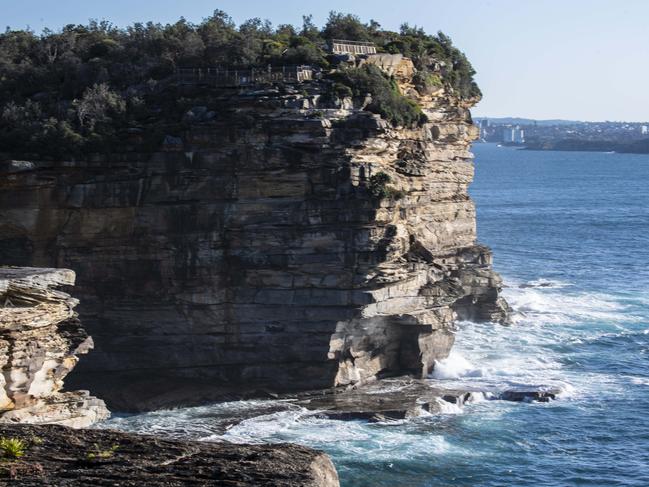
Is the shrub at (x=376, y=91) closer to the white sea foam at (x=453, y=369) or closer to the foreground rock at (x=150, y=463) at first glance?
the white sea foam at (x=453, y=369)

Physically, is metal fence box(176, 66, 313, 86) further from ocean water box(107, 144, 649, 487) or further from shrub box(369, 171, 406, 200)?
ocean water box(107, 144, 649, 487)

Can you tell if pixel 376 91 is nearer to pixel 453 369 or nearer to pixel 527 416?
pixel 453 369

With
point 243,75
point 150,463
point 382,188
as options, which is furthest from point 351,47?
point 150,463

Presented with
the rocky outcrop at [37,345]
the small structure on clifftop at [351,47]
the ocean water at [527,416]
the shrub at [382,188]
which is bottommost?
the ocean water at [527,416]

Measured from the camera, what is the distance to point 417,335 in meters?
56.1

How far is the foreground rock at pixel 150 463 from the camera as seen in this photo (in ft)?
64.0

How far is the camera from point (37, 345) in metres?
32.2

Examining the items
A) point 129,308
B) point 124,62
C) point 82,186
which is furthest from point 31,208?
point 124,62

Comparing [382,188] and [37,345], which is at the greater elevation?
[382,188]

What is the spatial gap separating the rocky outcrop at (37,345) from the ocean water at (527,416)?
12.9 m

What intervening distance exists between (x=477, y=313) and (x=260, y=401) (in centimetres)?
2230

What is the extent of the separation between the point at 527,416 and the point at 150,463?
32695mm

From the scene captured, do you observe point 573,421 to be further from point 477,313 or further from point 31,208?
point 31,208

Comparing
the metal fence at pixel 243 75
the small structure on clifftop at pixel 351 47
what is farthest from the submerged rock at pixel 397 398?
the small structure on clifftop at pixel 351 47
